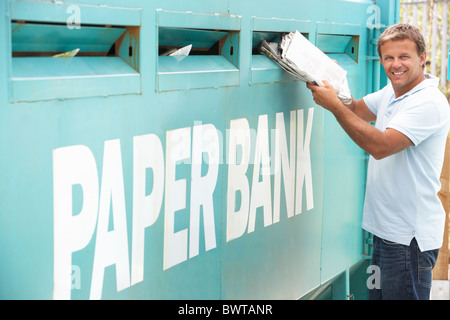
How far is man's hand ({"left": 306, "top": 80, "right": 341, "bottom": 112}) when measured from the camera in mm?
2600

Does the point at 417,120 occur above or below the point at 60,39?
below

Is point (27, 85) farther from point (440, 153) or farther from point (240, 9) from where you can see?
point (440, 153)

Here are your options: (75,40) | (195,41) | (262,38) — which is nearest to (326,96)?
(262,38)

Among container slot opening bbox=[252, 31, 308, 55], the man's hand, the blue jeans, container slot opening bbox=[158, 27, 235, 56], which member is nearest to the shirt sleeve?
the man's hand

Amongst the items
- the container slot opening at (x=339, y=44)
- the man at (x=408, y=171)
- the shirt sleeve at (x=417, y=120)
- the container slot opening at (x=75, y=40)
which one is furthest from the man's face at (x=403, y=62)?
the container slot opening at (x=75, y=40)

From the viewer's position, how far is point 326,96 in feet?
8.61

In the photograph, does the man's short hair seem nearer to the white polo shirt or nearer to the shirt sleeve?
the white polo shirt

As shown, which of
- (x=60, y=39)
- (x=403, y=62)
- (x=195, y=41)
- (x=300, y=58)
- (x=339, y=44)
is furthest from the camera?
(x=339, y=44)

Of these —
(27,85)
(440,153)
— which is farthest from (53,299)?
(440,153)

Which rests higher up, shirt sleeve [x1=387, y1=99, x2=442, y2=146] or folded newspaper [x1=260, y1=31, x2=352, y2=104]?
folded newspaper [x1=260, y1=31, x2=352, y2=104]

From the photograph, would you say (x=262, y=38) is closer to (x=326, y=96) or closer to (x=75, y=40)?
(x=326, y=96)

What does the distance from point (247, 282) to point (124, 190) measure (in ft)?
2.85

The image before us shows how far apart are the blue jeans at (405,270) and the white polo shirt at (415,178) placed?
0.13 ft

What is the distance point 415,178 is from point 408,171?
4 cm
